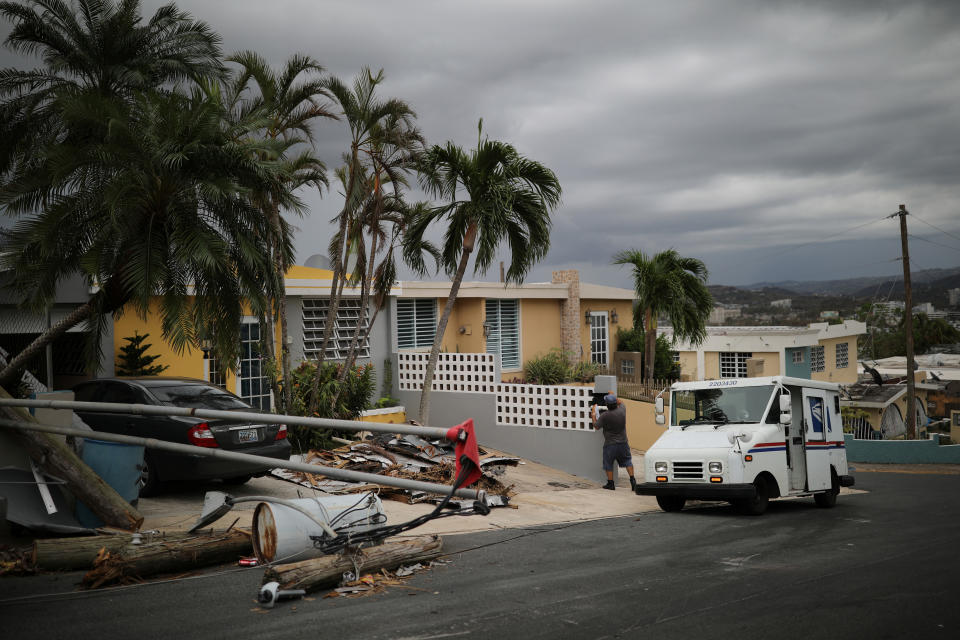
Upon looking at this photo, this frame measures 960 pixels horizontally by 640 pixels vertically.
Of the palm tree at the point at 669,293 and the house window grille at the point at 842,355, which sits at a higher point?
the palm tree at the point at 669,293

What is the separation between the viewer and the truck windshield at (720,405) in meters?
12.0

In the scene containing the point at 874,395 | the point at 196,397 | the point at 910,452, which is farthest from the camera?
A: the point at 874,395

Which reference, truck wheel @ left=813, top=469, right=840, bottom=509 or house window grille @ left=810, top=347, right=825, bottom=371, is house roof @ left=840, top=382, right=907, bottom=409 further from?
truck wheel @ left=813, top=469, right=840, bottom=509

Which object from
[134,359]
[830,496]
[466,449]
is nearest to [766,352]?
[830,496]

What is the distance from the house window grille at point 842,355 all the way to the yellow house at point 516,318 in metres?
20.0

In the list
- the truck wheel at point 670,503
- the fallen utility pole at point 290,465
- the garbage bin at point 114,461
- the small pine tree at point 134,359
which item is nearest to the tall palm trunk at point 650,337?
the truck wheel at point 670,503

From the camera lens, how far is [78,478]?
811cm

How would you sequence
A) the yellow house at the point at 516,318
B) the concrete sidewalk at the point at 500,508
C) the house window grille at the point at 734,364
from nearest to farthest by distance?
the concrete sidewalk at the point at 500,508, the yellow house at the point at 516,318, the house window grille at the point at 734,364

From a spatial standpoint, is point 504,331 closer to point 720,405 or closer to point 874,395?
point 720,405

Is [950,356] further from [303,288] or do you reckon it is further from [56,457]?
[56,457]

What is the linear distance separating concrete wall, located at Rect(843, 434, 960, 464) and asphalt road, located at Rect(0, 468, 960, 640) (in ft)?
59.6

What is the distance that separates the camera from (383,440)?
13.8 metres

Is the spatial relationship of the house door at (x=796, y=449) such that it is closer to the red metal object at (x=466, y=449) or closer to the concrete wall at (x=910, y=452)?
the red metal object at (x=466, y=449)

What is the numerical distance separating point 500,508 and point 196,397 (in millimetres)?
4636
